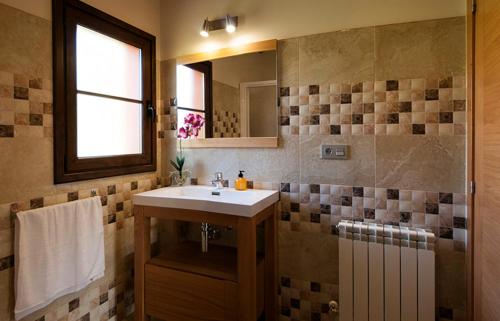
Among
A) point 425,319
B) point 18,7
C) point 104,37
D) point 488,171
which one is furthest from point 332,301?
point 18,7

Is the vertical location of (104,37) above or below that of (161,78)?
above

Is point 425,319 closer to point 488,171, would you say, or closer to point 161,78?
point 488,171

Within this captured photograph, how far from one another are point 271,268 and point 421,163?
3.51 feet

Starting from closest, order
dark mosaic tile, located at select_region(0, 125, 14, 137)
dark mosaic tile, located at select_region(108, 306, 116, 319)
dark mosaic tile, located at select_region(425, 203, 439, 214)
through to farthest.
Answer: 1. dark mosaic tile, located at select_region(0, 125, 14, 137)
2. dark mosaic tile, located at select_region(425, 203, 439, 214)
3. dark mosaic tile, located at select_region(108, 306, 116, 319)

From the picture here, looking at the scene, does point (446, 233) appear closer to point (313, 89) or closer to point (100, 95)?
point (313, 89)

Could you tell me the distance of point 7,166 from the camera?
126 centimetres

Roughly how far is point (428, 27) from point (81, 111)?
1.99m

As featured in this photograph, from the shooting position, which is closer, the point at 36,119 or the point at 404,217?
the point at 36,119

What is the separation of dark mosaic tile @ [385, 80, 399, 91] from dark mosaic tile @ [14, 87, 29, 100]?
1878mm

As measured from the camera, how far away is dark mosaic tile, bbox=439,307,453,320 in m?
1.45

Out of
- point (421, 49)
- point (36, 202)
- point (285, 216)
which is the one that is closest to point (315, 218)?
point (285, 216)

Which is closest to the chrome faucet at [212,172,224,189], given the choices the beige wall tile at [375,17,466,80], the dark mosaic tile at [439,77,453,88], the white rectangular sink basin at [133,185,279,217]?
the white rectangular sink basin at [133,185,279,217]

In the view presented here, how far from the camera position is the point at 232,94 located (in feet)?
6.33

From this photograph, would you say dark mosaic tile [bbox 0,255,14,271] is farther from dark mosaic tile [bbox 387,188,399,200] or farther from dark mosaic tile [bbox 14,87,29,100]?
dark mosaic tile [bbox 387,188,399,200]
